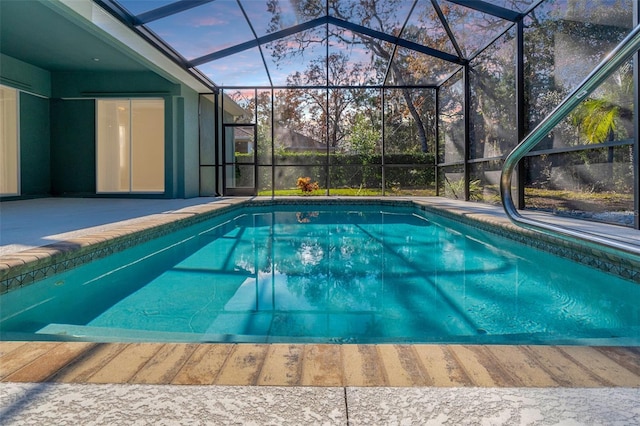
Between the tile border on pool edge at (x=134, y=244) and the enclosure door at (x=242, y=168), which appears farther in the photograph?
the enclosure door at (x=242, y=168)

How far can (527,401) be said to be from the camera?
1.10 metres

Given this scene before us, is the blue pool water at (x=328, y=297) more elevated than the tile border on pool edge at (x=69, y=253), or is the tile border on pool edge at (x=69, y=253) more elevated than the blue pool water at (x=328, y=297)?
the tile border on pool edge at (x=69, y=253)

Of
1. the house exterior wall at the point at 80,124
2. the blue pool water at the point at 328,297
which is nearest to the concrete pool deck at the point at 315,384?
the blue pool water at the point at 328,297

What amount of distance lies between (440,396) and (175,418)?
2.26 ft

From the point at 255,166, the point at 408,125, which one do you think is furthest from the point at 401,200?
the point at 255,166

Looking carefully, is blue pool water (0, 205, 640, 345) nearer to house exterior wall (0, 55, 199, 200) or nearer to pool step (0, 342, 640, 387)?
pool step (0, 342, 640, 387)

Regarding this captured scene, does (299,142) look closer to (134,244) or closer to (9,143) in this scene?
(9,143)

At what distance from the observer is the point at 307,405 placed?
1086 millimetres

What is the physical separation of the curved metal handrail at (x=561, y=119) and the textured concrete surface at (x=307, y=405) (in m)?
0.46

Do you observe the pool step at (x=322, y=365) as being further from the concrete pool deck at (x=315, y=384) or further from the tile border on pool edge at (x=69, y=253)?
the tile border on pool edge at (x=69, y=253)

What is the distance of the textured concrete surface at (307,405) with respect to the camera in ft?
3.33

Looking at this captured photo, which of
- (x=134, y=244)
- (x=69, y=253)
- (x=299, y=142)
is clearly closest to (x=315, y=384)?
(x=69, y=253)

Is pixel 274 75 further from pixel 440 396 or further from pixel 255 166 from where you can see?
pixel 440 396

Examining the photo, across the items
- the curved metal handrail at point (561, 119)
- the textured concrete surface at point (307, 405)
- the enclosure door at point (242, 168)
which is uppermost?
the enclosure door at point (242, 168)
